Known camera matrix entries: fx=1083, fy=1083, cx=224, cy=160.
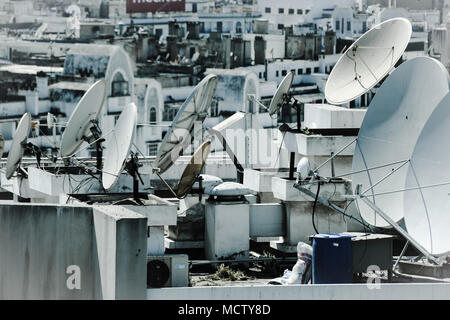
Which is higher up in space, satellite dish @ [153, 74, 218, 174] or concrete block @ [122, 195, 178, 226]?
satellite dish @ [153, 74, 218, 174]

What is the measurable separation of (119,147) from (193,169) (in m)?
2.20

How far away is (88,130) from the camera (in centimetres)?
2495

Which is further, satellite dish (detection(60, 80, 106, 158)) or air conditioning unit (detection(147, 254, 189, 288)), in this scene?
satellite dish (detection(60, 80, 106, 158))

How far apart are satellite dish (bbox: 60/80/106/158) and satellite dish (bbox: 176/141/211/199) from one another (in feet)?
9.23

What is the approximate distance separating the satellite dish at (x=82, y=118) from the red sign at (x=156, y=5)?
64546 millimetres

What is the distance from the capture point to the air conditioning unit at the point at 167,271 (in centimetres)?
1922

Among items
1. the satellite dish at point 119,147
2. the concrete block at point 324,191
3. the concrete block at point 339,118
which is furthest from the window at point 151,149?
the satellite dish at point 119,147

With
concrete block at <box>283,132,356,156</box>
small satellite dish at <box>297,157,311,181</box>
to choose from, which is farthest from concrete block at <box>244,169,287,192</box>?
small satellite dish at <box>297,157,311,181</box>

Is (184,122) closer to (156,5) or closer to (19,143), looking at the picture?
(19,143)

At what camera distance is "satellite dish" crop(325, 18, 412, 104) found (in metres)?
24.9

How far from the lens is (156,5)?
88500 millimetres

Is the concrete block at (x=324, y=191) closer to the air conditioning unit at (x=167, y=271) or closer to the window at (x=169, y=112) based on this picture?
the air conditioning unit at (x=167, y=271)

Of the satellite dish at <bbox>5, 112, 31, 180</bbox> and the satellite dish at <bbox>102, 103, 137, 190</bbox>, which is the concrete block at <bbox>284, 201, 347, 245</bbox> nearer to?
the satellite dish at <bbox>102, 103, 137, 190</bbox>

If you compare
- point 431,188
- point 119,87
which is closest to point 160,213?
point 431,188
